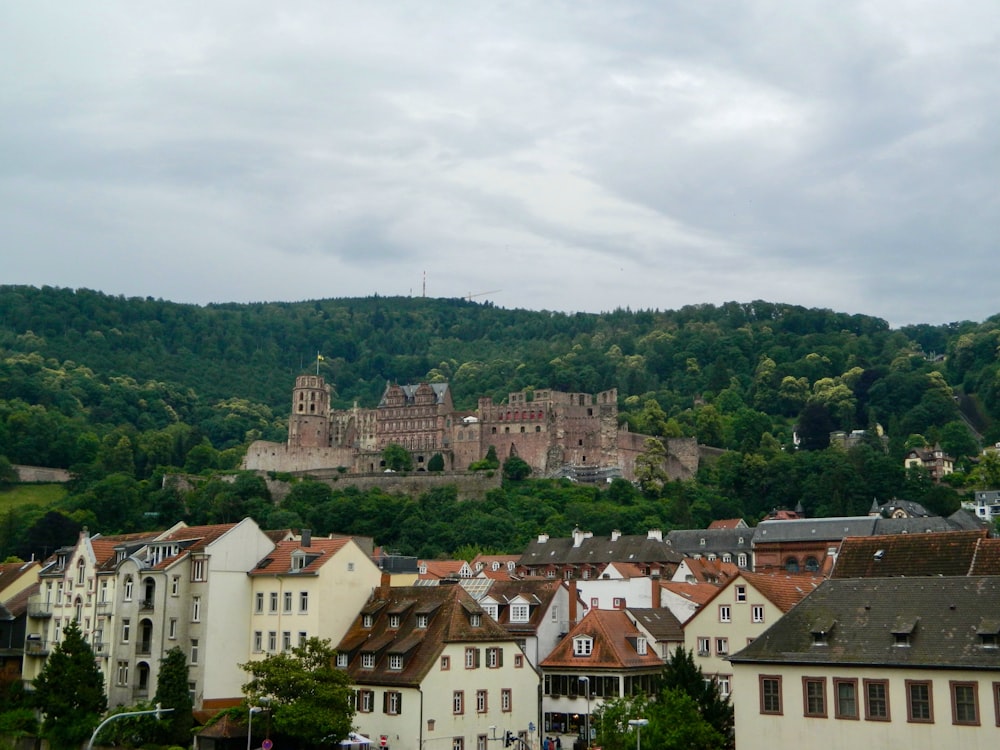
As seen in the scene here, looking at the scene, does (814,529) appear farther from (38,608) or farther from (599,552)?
(38,608)

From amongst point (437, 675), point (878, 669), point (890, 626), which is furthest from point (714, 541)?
point (878, 669)

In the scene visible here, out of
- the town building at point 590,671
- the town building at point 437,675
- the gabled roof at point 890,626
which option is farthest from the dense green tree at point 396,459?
the gabled roof at point 890,626

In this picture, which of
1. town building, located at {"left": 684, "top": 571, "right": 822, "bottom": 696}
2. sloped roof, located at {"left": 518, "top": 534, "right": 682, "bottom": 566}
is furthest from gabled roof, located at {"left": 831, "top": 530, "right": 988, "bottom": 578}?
sloped roof, located at {"left": 518, "top": 534, "right": 682, "bottom": 566}

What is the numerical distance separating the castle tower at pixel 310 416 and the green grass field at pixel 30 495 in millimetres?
33131

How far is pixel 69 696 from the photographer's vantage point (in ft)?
187

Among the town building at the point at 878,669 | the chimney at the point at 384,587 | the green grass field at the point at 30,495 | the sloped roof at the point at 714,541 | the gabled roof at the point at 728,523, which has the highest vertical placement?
the green grass field at the point at 30,495

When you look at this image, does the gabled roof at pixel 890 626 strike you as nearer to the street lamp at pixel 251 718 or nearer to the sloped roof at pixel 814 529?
the street lamp at pixel 251 718

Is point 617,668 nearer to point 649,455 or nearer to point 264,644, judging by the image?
point 264,644

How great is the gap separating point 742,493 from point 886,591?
110 m

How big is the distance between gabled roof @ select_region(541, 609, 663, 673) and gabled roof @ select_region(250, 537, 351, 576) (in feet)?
38.1

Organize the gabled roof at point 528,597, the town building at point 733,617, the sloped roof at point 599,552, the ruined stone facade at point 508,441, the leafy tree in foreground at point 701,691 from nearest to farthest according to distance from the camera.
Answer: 1. the leafy tree in foreground at point 701,691
2. the town building at point 733,617
3. the gabled roof at point 528,597
4. the sloped roof at point 599,552
5. the ruined stone facade at point 508,441

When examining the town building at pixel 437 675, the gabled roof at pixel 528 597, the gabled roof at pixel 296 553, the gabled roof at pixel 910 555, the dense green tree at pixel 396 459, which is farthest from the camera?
the dense green tree at pixel 396 459

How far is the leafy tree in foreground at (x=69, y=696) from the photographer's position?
5638cm

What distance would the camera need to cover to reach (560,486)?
151 meters
